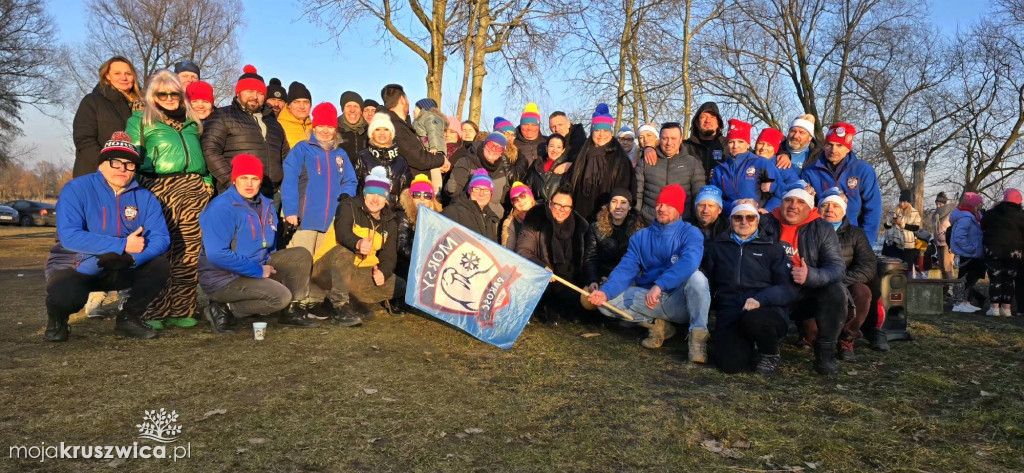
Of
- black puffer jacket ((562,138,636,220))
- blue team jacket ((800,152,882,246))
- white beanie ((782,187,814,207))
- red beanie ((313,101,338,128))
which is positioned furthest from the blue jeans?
red beanie ((313,101,338,128))

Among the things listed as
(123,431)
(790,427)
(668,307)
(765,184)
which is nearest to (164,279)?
(123,431)

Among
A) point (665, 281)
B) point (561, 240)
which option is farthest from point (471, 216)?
point (665, 281)

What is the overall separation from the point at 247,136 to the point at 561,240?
3.22 meters

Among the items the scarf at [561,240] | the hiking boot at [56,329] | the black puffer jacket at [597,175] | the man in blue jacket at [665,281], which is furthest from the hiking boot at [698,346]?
the hiking boot at [56,329]

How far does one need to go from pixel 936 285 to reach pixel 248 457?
26.4 ft

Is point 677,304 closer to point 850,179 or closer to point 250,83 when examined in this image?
point 850,179

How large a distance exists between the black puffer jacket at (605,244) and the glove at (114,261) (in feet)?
13.1

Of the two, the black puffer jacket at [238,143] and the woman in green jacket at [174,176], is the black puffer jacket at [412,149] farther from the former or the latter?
the woman in green jacket at [174,176]

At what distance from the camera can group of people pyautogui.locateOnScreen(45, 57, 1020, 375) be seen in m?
4.93

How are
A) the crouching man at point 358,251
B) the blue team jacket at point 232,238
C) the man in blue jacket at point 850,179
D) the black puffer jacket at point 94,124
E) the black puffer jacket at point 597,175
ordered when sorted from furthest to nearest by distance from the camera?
the black puffer jacket at point 597,175 → the man in blue jacket at point 850,179 → the crouching man at point 358,251 → the black puffer jacket at point 94,124 → the blue team jacket at point 232,238

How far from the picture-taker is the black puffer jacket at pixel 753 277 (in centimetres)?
491

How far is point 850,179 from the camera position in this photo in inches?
244

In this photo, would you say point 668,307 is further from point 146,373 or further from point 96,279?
point 96,279

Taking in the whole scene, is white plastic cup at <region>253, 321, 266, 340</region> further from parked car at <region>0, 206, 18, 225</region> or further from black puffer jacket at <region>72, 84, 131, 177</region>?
parked car at <region>0, 206, 18, 225</region>
